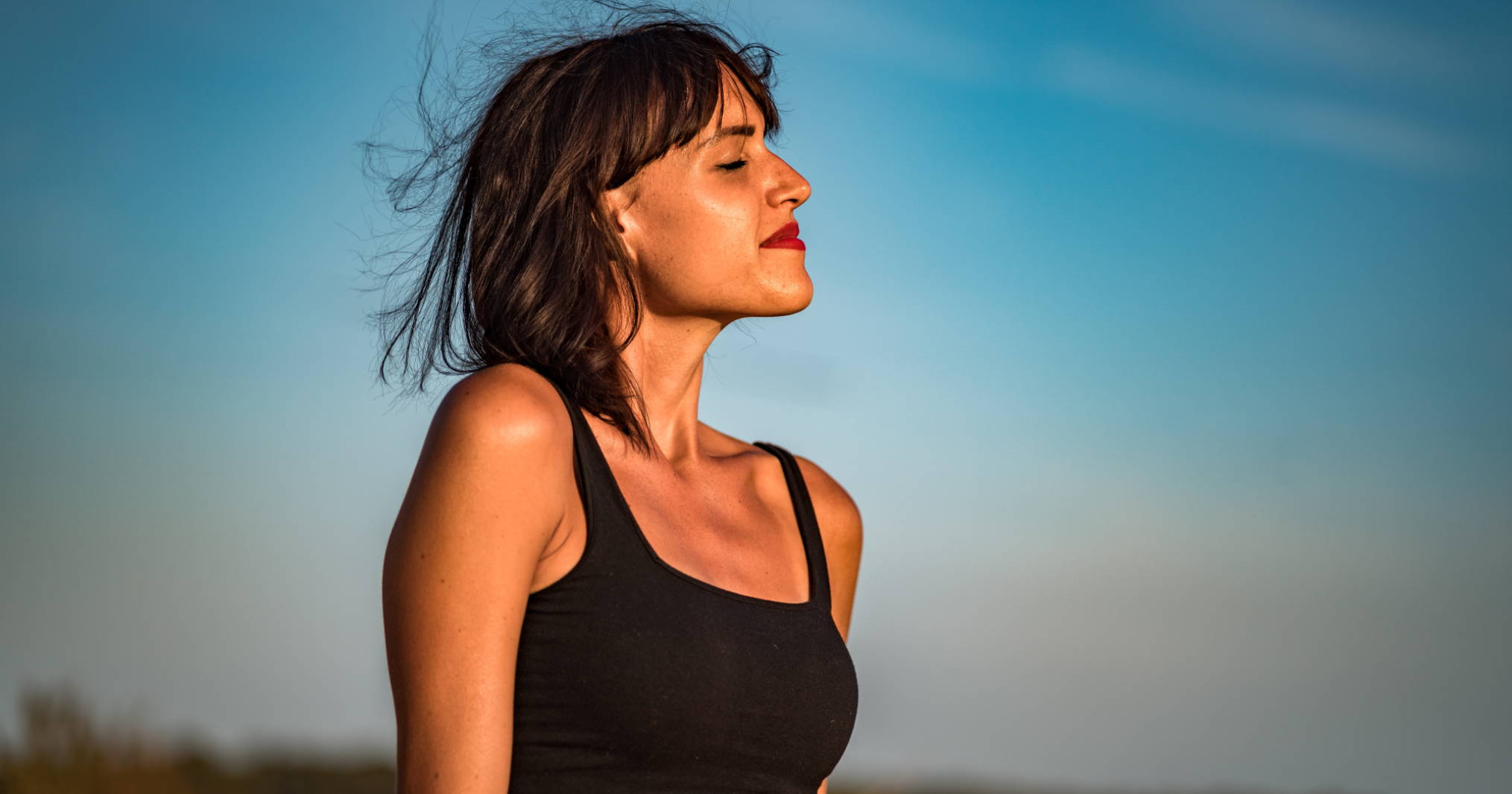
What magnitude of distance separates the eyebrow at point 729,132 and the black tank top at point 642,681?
647 mm

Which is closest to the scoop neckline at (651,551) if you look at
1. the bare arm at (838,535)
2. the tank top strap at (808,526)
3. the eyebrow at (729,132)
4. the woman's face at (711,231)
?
the tank top strap at (808,526)

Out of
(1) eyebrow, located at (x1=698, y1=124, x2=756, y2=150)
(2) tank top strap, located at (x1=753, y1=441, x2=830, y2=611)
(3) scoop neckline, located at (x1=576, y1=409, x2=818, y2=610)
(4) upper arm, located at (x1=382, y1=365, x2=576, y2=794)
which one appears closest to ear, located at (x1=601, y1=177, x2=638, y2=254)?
(1) eyebrow, located at (x1=698, y1=124, x2=756, y2=150)

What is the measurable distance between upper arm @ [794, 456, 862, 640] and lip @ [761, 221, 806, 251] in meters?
0.62

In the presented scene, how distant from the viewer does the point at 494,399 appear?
1.95m

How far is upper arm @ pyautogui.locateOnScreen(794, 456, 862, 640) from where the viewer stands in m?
2.84

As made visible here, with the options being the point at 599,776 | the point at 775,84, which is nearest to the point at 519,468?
the point at 599,776

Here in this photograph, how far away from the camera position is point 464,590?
1.84m

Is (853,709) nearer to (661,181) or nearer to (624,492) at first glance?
(624,492)

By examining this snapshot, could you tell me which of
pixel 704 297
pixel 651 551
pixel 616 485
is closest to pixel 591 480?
pixel 616 485

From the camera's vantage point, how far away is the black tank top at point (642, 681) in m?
1.95

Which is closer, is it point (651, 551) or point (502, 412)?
point (502, 412)

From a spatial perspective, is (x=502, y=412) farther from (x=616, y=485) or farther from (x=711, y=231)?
(x=711, y=231)

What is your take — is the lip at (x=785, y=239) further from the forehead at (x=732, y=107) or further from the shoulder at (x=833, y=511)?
the shoulder at (x=833, y=511)

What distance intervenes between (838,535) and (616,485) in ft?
2.95
